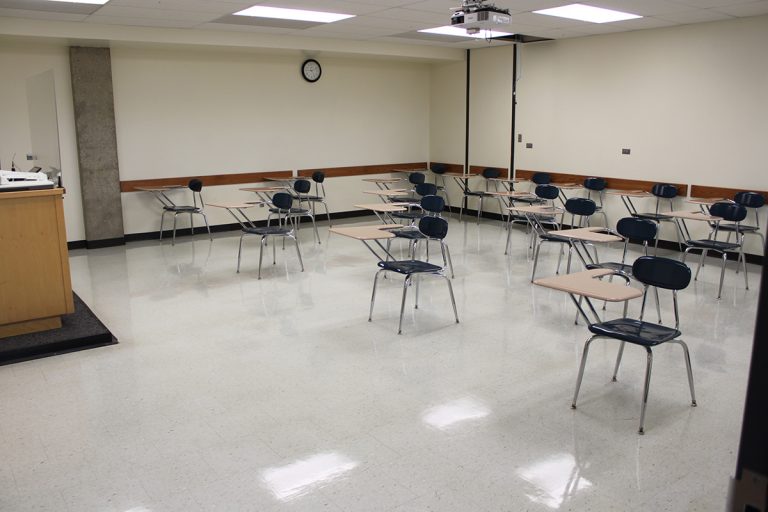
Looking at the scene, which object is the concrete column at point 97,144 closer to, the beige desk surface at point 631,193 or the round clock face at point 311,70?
the round clock face at point 311,70

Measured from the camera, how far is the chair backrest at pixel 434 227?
19.7ft

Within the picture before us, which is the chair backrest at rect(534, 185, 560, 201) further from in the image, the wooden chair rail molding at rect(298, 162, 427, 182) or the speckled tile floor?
the wooden chair rail molding at rect(298, 162, 427, 182)

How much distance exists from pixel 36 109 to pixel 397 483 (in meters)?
7.69

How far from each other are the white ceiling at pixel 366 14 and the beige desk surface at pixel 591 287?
12.7 feet

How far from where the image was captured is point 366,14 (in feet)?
25.1

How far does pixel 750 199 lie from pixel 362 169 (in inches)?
255

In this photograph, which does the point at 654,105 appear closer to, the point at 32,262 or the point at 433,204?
the point at 433,204

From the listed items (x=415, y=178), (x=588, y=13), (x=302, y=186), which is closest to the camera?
(x=588, y=13)

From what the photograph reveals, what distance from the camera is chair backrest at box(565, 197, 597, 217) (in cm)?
728

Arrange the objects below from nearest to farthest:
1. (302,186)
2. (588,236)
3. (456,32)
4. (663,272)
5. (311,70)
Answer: (663,272) < (588,236) < (456,32) < (302,186) < (311,70)

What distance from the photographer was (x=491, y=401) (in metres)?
4.05

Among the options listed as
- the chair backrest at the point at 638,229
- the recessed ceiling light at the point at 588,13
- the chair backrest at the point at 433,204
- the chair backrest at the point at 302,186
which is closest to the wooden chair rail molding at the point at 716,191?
the recessed ceiling light at the point at 588,13

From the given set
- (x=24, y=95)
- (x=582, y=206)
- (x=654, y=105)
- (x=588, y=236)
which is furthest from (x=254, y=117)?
(x=588, y=236)

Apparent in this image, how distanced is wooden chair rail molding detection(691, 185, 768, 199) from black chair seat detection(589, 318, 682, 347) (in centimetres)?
499
